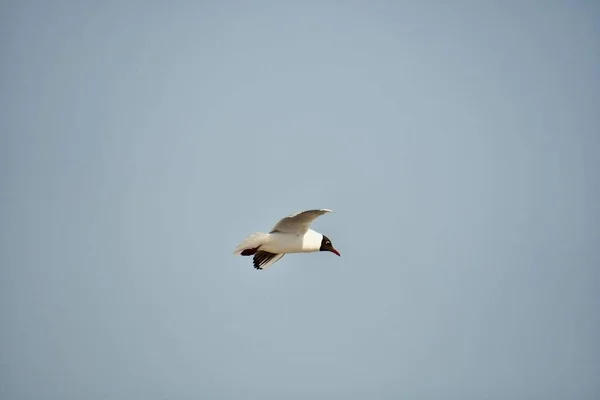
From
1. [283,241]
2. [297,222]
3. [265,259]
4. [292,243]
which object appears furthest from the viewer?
[265,259]

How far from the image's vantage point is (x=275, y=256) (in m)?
19.5

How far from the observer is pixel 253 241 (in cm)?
1833

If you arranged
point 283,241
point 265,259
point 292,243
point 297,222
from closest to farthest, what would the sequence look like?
point 297,222 → point 283,241 → point 292,243 → point 265,259

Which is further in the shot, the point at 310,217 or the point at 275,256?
the point at 275,256

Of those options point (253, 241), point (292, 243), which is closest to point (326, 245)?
point (292, 243)

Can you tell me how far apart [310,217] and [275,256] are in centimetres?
188

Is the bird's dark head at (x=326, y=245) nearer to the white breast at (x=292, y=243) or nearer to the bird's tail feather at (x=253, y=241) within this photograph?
the white breast at (x=292, y=243)

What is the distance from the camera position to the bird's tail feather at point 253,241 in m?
18.3

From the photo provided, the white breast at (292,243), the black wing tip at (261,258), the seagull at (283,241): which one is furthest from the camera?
the black wing tip at (261,258)

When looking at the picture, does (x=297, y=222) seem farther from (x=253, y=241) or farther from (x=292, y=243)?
(x=253, y=241)

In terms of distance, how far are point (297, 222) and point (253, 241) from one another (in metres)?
0.89

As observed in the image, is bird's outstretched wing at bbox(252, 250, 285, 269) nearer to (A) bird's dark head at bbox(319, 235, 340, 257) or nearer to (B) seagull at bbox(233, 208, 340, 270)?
(B) seagull at bbox(233, 208, 340, 270)

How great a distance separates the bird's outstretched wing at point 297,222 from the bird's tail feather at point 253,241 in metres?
0.31

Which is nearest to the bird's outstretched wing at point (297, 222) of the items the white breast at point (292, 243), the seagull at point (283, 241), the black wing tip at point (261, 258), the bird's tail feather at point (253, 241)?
the seagull at point (283, 241)
